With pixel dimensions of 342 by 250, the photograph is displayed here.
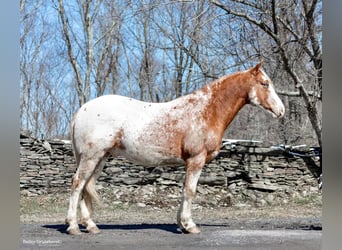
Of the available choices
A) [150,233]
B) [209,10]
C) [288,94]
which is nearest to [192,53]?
[209,10]

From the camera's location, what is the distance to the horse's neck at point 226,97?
386 cm

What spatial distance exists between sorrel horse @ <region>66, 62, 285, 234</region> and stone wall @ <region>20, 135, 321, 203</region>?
76cm

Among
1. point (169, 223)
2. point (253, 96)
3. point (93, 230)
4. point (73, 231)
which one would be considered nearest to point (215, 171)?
point (169, 223)

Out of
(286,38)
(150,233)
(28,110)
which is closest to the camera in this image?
(150,233)

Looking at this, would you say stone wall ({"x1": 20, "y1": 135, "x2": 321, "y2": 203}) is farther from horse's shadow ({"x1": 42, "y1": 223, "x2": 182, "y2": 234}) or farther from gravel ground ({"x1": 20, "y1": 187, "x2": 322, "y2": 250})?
horse's shadow ({"x1": 42, "y1": 223, "x2": 182, "y2": 234})

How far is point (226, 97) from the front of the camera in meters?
3.88

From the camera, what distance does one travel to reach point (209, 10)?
4.48 m

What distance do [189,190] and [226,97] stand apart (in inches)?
29.5

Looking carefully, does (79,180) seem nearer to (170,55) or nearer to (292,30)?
(170,55)

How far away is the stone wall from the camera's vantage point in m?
4.52

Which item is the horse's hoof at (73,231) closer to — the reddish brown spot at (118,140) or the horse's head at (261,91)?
the reddish brown spot at (118,140)

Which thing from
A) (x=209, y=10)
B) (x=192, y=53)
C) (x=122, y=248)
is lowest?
(x=122, y=248)
